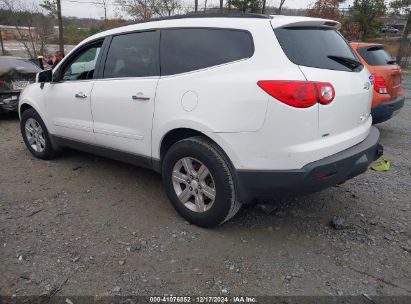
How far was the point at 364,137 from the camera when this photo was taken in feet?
10.6

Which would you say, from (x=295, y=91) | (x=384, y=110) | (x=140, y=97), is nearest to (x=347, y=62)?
(x=295, y=91)

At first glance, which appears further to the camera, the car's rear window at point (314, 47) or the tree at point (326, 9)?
the tree at point (326, 9)

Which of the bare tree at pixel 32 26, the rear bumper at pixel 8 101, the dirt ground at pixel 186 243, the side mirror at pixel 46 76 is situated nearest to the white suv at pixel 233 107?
the dirt ground at pixel 186 243

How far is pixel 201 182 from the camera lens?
3.14 m

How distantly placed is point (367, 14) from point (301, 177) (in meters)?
26.4

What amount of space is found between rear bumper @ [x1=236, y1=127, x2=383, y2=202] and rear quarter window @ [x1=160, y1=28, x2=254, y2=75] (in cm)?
95

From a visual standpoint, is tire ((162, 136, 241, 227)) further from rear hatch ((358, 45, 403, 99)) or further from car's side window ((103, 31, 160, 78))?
rear hatch ((358, 45, 403, 99))

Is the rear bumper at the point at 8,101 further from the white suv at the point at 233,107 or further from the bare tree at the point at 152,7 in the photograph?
the bare tree at the point at 152,7

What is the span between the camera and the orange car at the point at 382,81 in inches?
226

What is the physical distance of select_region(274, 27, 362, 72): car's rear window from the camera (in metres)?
2.76

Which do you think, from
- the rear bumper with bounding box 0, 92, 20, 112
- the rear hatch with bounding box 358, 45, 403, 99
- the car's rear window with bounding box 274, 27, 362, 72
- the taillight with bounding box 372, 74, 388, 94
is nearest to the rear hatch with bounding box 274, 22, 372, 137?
the car's rear window with bounding box 274, 27, 362, 72

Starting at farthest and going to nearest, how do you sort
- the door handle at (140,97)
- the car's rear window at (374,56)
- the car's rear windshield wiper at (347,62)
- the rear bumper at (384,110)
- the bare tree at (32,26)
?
the bare tree at (32,26) → the car's rear window at (374,56) → the rear bumper at (384,110) → the door handle at (140,97) → the car's rear windshield wiper at (347,62)

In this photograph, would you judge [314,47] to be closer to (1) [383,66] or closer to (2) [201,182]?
(2) [201,182]

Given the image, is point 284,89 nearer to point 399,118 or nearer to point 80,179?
point 80,179
